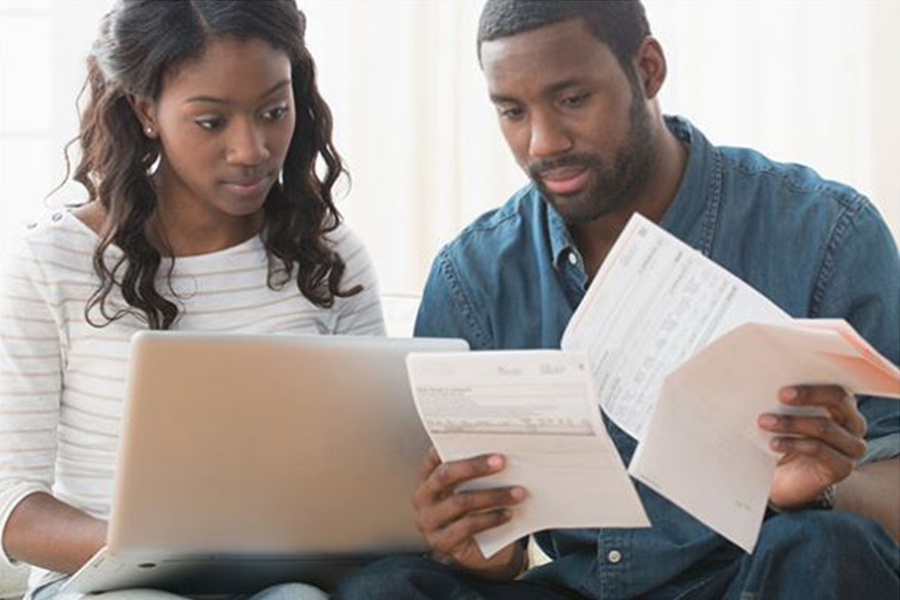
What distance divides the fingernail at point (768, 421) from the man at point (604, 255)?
0.07 m

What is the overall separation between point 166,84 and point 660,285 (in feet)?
2.29

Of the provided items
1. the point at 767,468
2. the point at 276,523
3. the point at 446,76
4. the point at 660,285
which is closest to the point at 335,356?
the point at 276,523

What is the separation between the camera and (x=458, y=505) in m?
1.52

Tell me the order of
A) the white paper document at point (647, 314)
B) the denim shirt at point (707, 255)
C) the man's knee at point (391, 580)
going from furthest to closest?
the denim shirt at point (707, 255)
the man's knee at point (391, 580)
the white paper document at point (647, 314)

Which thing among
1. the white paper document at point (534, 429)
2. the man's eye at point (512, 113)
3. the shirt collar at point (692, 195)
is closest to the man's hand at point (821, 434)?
the white paper document at point (534, 429)

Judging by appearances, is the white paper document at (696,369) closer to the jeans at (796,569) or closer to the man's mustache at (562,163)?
the jeans at (796,569)

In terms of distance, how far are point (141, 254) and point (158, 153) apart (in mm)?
158

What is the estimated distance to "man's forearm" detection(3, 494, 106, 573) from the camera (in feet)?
5.57

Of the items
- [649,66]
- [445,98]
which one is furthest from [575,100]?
[445,98]

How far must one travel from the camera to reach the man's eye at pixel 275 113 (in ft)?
6.01

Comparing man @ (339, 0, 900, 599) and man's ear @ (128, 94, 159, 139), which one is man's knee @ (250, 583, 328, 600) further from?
man's ear @ (128, 94, 159, 139)

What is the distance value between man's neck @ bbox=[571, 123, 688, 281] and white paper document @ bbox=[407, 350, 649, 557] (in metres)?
0.41

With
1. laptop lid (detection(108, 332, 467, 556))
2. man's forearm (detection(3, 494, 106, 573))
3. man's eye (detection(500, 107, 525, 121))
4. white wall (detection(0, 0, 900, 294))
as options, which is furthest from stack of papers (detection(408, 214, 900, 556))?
white wall (detection(0, 0, 900, 294))

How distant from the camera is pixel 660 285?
148 centimetres
